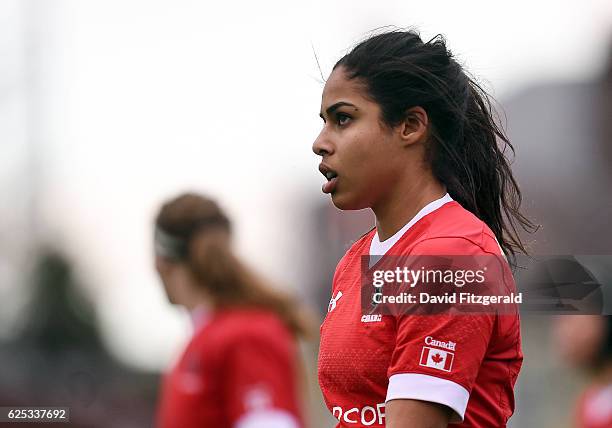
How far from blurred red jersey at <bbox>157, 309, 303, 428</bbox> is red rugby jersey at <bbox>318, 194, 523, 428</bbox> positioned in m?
0.22

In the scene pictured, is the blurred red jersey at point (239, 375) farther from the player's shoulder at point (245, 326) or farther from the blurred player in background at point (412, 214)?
the blurred player in background at point (412, 214)

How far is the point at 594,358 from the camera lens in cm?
350

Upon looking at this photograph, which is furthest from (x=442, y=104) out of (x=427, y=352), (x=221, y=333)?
(x=221, y=333)

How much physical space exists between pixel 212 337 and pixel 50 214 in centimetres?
283

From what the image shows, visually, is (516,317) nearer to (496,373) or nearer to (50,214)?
(496,373)

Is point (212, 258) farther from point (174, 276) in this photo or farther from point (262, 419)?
point (262, 419)

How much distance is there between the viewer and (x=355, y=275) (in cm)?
193

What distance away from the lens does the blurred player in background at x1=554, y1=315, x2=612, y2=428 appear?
10.8ft

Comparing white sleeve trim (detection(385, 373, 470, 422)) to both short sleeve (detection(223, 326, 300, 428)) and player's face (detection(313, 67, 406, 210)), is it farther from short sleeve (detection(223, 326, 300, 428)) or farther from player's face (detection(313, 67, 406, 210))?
short sleeve (detection(223, 326, 300, 428))

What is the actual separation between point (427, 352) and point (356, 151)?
353 millimetres

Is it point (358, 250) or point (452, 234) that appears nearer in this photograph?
point (452, 234)

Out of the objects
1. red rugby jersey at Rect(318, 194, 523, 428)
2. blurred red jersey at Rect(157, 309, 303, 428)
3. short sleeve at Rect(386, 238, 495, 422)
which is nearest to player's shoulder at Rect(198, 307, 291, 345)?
blurred red jersey at Rect(157, 309, 303, 428)

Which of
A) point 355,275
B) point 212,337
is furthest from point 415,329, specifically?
point 212,337

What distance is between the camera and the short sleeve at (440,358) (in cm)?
164
